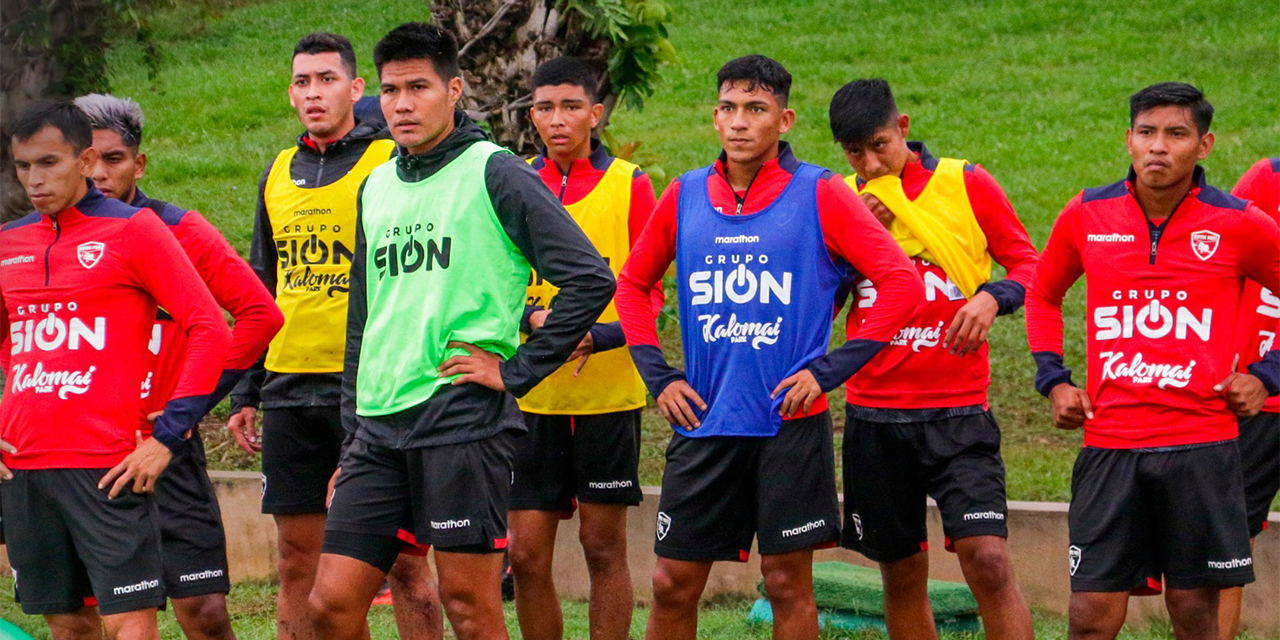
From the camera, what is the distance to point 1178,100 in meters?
5.50

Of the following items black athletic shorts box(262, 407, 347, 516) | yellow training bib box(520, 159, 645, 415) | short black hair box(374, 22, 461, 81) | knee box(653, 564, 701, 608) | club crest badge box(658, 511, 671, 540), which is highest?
short black hair box(374, 22, 461, 81)

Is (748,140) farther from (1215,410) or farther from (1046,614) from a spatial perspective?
(1046,614)

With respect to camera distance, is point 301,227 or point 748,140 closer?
point 748,140

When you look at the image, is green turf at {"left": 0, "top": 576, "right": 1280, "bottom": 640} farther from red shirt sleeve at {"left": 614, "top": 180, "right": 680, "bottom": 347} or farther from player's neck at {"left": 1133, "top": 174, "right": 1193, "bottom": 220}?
player's neck at {"left": 1133, "top": 174, "right": 1193, "bottom": 220}

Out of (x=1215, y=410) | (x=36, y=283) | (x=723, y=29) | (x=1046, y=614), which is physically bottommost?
(x=1046, y=614)

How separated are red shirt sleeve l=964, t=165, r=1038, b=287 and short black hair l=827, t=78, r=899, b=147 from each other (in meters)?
0.45

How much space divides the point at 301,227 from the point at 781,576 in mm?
2513

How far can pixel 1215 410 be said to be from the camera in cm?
541

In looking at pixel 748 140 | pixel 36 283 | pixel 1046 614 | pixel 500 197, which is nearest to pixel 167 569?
pixel 36 283

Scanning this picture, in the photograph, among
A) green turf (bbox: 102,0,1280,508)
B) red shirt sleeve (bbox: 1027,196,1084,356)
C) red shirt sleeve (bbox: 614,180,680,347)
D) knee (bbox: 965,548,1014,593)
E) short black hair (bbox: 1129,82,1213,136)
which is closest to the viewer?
short black hair (bbox: 1129,82,1213,136)

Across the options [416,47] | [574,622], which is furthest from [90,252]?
[574,622]

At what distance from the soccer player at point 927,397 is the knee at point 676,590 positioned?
973 mm

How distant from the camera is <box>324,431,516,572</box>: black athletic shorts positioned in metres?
4.89

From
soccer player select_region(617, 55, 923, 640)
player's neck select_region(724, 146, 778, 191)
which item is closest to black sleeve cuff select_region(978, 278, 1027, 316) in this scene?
soccer player select_region(617, 55, 923, 640)
